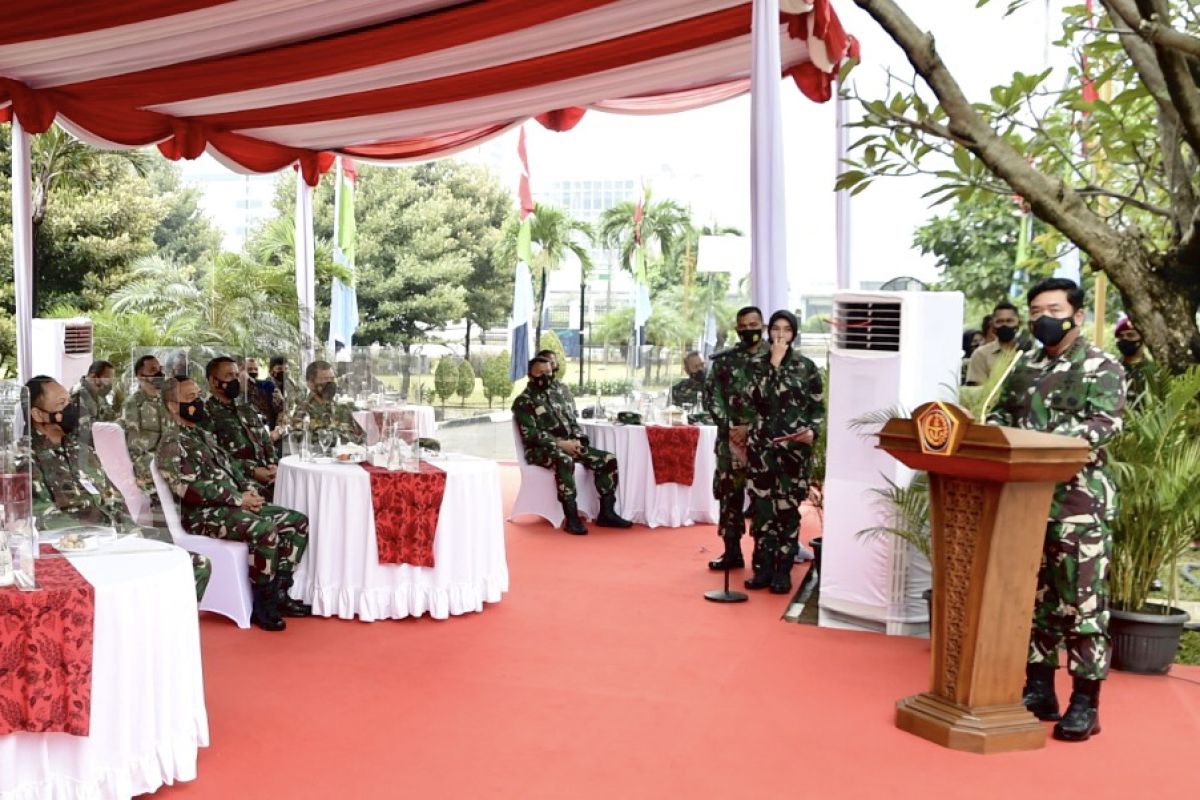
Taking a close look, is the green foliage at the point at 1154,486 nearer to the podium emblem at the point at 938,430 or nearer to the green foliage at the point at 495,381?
the podium emblem at the point at 938,430

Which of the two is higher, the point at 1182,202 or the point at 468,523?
the point at 1182,202

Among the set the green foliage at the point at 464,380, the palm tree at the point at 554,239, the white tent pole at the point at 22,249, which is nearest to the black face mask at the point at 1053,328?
the white tent pole at the point at 22,249

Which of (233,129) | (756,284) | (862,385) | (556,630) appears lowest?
(556,630)

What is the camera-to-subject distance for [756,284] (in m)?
6.18

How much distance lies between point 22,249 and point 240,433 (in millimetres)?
3901

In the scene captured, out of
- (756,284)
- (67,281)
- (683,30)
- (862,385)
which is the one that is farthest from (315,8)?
(67,281)

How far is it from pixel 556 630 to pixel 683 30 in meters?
4.18

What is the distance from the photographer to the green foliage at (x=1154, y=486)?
473 centimetres

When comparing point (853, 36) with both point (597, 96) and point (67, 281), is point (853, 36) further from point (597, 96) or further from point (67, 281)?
point (67, 281)

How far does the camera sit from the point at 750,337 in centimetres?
652

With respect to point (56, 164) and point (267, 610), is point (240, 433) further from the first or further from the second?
point (56, 164)

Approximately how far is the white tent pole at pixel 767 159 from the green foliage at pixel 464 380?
9102 millimetres

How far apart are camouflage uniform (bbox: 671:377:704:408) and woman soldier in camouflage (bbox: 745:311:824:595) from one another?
283 centimetres

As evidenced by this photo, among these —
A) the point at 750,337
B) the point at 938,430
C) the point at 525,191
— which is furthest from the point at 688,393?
the point at 938,430
